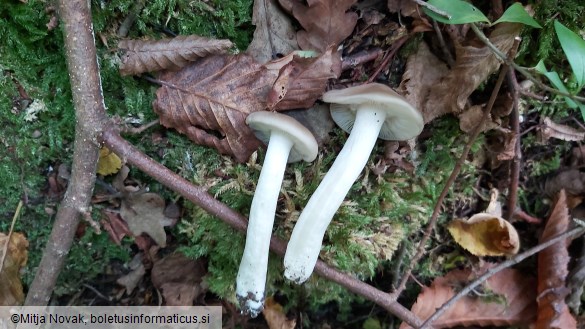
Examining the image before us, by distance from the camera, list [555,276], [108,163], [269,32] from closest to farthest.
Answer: [269,32] → [108,163] → [555,276]

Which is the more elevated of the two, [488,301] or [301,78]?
[301,78]

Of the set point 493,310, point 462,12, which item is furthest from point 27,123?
point 493,310

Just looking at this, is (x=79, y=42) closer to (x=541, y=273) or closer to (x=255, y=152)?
(x=255, y=152)

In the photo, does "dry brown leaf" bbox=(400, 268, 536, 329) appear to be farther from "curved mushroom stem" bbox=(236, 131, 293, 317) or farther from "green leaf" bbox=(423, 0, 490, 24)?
"green leaf" bbox=(423, 0, 490, 24)

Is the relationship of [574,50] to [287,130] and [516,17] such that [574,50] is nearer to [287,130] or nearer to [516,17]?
[516,17]

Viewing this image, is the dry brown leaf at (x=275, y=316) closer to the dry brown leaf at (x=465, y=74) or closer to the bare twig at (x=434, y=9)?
the dry brown leaf at (x=465, y=74)

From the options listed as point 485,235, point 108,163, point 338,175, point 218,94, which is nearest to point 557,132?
point 485,235
